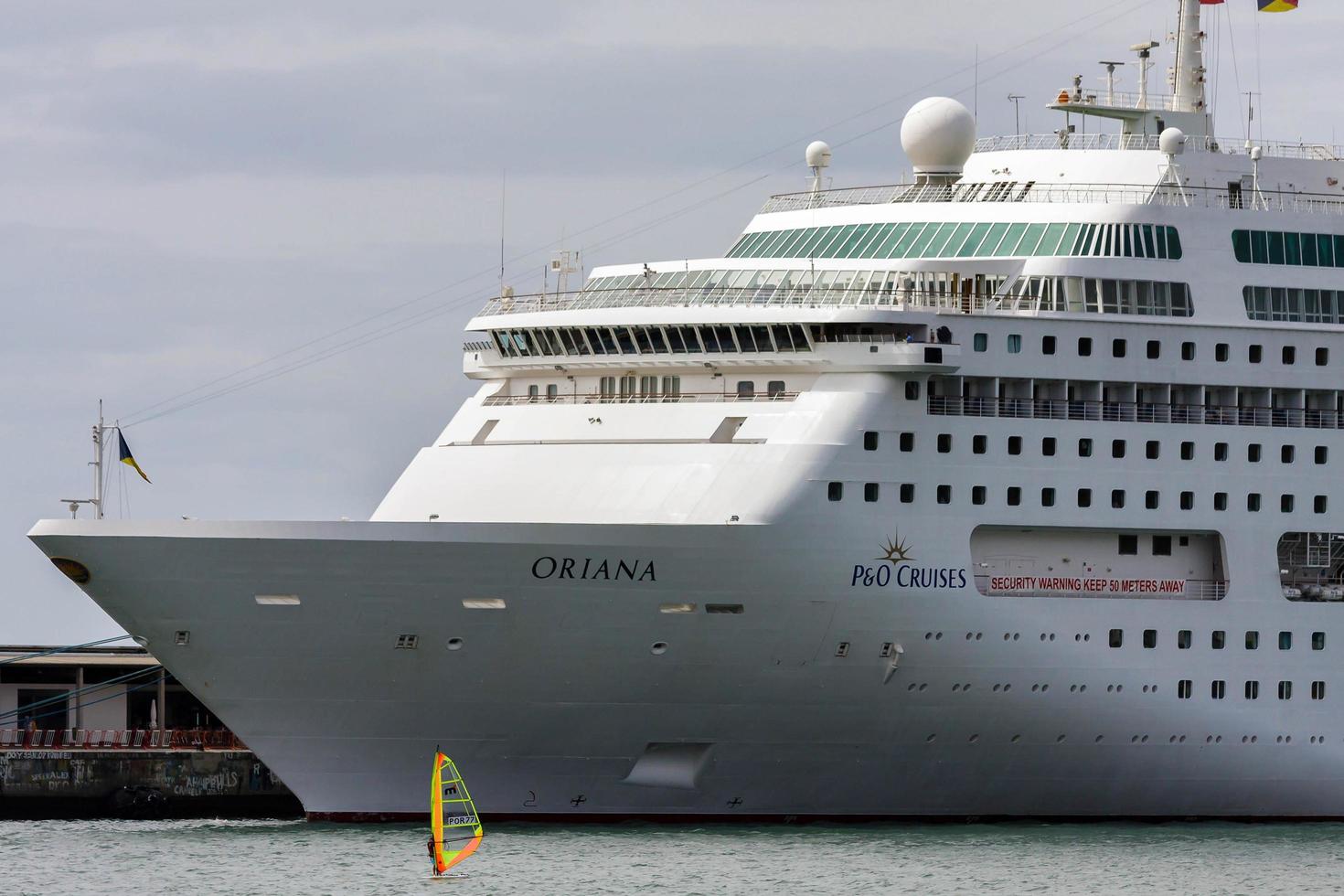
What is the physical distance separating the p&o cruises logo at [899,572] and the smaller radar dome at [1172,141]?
339 inches

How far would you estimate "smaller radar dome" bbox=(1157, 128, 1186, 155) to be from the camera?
151 ft

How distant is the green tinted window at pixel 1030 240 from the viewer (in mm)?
44344

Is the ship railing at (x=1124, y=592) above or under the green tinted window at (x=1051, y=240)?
under

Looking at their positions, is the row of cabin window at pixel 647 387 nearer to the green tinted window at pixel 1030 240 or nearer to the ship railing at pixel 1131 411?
the ship railing at pixel 1131 411

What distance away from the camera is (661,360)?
43438mm

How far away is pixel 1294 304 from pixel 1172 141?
3.26 m

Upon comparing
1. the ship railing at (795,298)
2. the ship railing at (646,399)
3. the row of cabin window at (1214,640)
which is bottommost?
the row of cabin window at (1214,640)

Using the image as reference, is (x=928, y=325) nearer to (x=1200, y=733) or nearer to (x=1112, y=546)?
(x=1112, y=546)

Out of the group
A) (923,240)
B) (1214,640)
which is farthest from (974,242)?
(1214,640)

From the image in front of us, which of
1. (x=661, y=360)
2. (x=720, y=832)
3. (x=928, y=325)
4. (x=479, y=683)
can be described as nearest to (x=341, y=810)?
(x=479, y=683)

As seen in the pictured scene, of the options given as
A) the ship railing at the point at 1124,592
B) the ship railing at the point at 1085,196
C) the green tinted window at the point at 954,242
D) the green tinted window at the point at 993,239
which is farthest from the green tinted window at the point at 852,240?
the ship railing at the point at 1124,592

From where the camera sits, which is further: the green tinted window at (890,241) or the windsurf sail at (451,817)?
the green tinted window at (890,241)

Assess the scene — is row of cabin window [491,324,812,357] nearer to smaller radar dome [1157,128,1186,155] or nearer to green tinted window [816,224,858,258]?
green tinted window [816,224,858,258]

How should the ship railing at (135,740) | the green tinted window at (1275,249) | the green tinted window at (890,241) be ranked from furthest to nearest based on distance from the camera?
the ship railing at (135,740) → the green tinted window at (1275,249) → the green tinted window at (890,241)
